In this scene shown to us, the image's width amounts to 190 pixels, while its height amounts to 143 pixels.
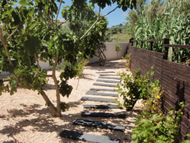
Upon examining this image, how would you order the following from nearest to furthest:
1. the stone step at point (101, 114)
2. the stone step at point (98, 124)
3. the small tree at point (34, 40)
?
the small tree at point (34, 40), the stone step at point (98, 124), the stone step at point (101, 114)

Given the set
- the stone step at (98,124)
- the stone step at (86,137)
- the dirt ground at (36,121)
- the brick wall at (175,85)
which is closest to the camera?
the brick wall at (175,85)

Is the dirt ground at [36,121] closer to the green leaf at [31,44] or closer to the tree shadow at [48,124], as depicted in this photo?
the tree shadow at [48,124]

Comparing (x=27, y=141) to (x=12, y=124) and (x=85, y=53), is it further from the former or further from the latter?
(x=85, y=53)

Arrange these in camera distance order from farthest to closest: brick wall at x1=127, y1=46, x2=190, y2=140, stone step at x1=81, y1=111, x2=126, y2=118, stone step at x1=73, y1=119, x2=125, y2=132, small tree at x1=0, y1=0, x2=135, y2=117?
stone step at x1=81, y1=111, x2=126, y2=118 < stone step at x1=73, y1=119, x2=125, y2=132 < small tree at x1=0, y1=0, x2=135, y2=117 < brick wall at x1=127, y1=46, x2=190, y2=140

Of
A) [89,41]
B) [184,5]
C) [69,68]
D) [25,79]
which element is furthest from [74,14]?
[184,5]

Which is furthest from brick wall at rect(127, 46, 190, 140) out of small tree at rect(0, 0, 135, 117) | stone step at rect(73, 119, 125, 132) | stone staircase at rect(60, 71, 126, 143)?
small tree at rect(0, 0, 135, 117)

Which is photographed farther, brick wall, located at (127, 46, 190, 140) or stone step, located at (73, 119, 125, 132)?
stone step, located at (73, 119, 125, 132)

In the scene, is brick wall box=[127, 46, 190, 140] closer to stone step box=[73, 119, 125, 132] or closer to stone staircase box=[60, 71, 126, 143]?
stone step box=[73, 119, 125, 132]

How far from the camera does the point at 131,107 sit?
4.97 m

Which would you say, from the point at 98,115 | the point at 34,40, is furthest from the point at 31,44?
the point at 98,115

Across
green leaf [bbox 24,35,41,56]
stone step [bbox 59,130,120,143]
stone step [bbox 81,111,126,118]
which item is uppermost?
green leaf [bbox 24,35,41,56]

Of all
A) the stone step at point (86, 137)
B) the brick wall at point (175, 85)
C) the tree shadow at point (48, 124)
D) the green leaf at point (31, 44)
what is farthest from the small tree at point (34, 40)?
the brick wall at point (175, 85)

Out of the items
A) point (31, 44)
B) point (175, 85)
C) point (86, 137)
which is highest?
point (31, 44)

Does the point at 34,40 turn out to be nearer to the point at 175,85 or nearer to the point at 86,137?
the point at 86,137
